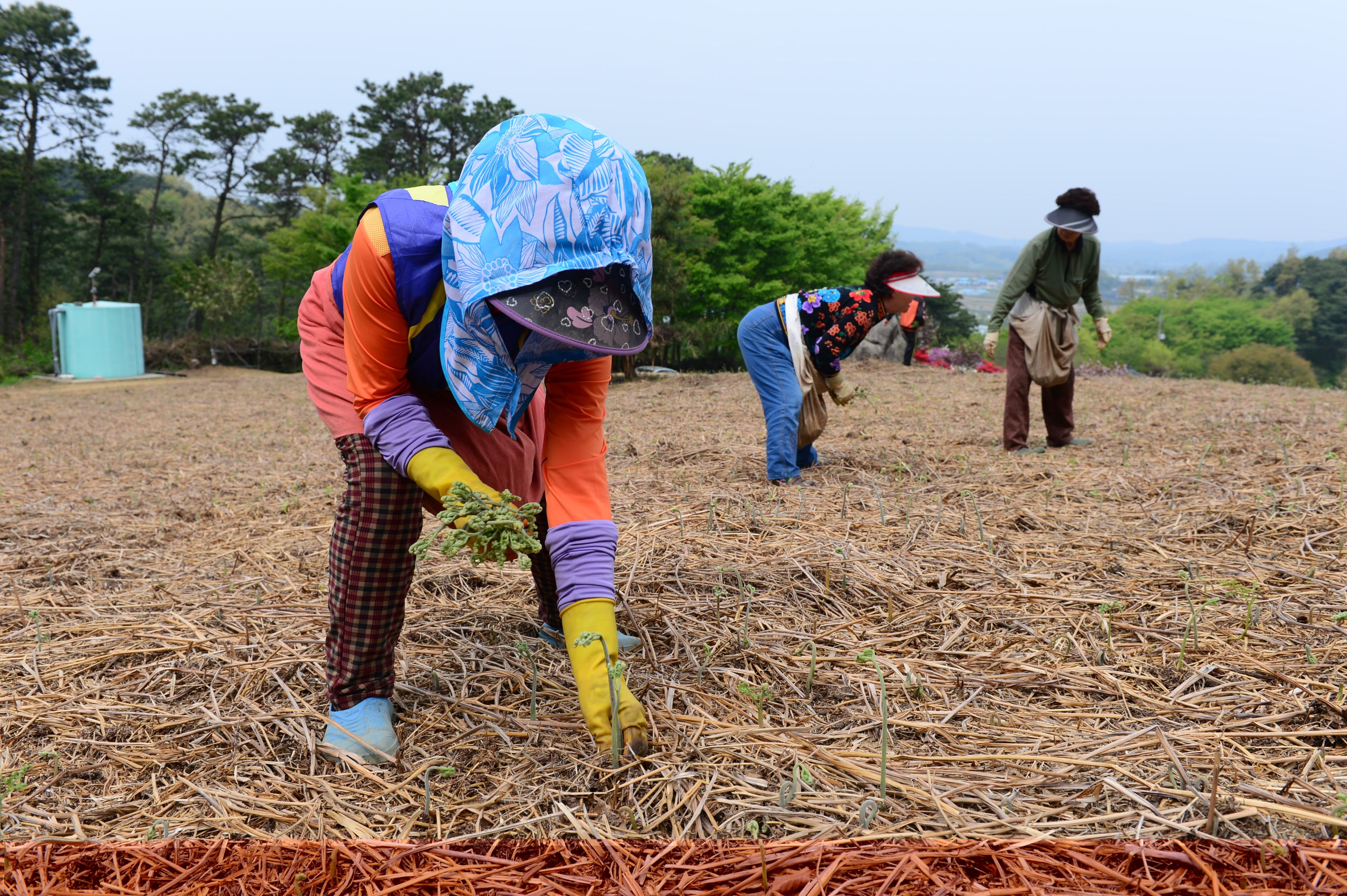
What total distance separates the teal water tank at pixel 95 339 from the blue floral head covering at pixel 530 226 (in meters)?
17.7

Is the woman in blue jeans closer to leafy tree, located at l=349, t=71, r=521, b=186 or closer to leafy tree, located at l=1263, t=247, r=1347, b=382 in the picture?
leafy tree, located at l=349, t=71, r=521, b=186

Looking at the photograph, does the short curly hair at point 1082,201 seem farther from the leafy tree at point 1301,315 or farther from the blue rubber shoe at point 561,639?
the leafy tree at point 1301,315

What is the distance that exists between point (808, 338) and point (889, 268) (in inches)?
22.8

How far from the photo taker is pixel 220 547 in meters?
3.50

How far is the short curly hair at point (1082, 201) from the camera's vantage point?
203 inches

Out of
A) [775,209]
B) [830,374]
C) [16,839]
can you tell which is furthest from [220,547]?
[775,209]

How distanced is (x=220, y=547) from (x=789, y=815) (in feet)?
9.35

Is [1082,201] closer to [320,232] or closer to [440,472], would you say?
[440,472]

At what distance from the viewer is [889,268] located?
4668mm

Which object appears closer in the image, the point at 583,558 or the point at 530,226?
the point at 530,226

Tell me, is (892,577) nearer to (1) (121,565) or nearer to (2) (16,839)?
(2) (16,839)

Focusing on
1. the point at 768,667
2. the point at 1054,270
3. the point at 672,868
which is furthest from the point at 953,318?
the point at 672,868

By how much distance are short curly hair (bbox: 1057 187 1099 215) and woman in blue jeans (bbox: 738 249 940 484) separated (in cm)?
122

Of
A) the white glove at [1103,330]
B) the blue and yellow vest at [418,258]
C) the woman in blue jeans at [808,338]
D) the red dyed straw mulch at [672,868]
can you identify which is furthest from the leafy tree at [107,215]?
the red dyed straw mulch at [672,868]
